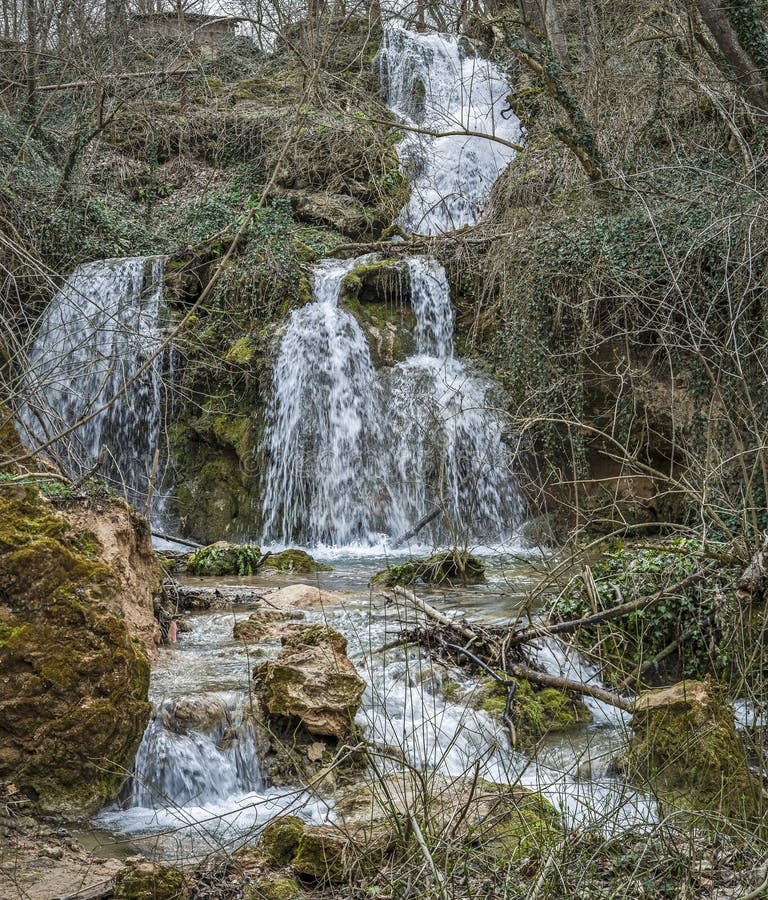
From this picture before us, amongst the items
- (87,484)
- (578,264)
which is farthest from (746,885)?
(578,264)

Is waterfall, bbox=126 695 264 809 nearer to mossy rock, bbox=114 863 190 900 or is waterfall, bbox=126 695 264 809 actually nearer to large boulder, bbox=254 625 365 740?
large boulder, bbox=254 625 365 740

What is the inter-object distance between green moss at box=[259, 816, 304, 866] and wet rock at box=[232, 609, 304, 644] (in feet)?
8.53

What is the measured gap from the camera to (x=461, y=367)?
41.8 ft

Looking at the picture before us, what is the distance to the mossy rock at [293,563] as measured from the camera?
9.24 m

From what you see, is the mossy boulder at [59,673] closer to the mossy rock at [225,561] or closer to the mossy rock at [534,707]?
the mossy rock at [534,707]

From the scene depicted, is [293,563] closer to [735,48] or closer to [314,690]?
[314,690]

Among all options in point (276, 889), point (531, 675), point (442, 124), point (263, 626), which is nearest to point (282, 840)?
point (276, 889)

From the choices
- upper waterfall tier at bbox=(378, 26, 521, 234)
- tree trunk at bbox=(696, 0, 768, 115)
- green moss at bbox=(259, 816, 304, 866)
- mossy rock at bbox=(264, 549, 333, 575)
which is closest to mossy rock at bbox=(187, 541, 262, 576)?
mossy rock at bbox=(264, 549, 333, 575)

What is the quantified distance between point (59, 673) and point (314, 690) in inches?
50.3

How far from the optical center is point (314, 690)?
4.43 metres

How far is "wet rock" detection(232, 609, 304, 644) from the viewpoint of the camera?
6.01 metres

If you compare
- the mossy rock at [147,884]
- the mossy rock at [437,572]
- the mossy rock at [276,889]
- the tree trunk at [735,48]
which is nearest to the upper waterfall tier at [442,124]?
the tree trunk at [735,48]

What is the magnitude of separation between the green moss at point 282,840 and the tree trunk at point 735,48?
21.4 ft

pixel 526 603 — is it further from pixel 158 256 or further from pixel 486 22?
pixel 158 256
